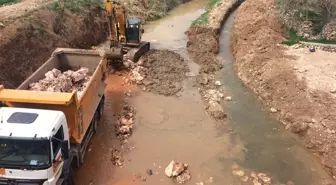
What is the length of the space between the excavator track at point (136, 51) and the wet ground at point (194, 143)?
1770mm

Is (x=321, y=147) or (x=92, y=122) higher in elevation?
(x=92, y=122)

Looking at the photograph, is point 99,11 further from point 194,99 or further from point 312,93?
point 312,93

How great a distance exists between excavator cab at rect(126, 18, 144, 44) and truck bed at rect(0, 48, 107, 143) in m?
4.79

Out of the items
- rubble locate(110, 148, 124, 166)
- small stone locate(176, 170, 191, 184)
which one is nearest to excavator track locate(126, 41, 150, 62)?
rubble locate(110, 148, 124, 166)

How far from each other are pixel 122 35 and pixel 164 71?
276cm

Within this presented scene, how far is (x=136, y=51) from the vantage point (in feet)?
56.7

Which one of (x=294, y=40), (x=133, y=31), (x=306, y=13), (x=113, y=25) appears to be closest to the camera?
(x=113, y=25)

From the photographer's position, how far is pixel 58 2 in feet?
60.8

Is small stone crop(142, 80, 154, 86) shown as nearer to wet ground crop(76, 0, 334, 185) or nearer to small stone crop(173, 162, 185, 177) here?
wet ground crop(76, 0, 334, 185)

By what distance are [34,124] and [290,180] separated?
740 centimetres

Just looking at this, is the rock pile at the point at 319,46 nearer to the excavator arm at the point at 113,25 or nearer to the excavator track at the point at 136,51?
the excavator track at the point at 136,51

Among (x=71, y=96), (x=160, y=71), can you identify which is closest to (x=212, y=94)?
(x=160, y=71)

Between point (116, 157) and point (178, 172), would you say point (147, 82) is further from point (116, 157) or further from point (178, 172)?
point (178, 172)

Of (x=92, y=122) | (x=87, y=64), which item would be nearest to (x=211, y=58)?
(x=87, y=64)
